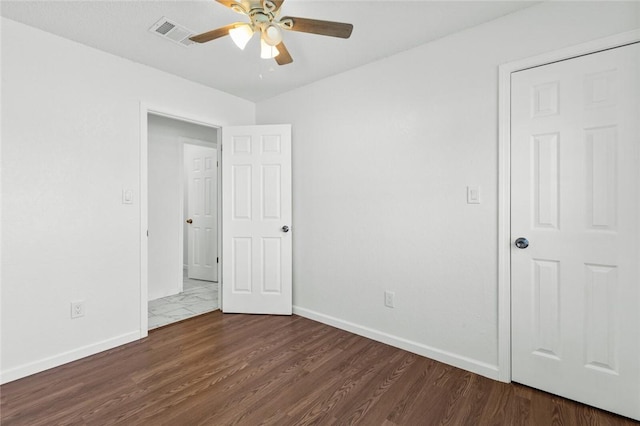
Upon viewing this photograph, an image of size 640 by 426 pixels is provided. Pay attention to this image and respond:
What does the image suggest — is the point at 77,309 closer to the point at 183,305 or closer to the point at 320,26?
the point at 183,305

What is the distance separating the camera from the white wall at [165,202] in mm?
3861

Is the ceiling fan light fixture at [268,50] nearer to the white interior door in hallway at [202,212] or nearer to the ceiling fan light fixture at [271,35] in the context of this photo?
the ceiling fan light fixture at [271,35]

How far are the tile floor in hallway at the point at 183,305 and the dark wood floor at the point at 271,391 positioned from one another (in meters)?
0.57

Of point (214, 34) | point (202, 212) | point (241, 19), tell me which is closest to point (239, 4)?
point (214, 34)

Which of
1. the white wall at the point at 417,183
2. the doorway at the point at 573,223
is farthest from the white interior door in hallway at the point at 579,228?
the white wall at the point at 417,183

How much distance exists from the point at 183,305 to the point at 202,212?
1.72 m

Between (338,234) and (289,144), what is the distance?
44.8 inches

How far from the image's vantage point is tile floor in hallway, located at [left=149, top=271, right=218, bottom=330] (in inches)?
125

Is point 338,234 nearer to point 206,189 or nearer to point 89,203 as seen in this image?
point 89,203

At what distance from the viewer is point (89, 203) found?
2.41 m

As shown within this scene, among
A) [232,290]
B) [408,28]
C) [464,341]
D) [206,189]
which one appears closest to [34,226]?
[232,290]

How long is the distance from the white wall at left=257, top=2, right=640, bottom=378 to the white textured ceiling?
Result: 164mm

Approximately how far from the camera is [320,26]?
5.30 ft

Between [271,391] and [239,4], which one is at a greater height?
[239,4]
